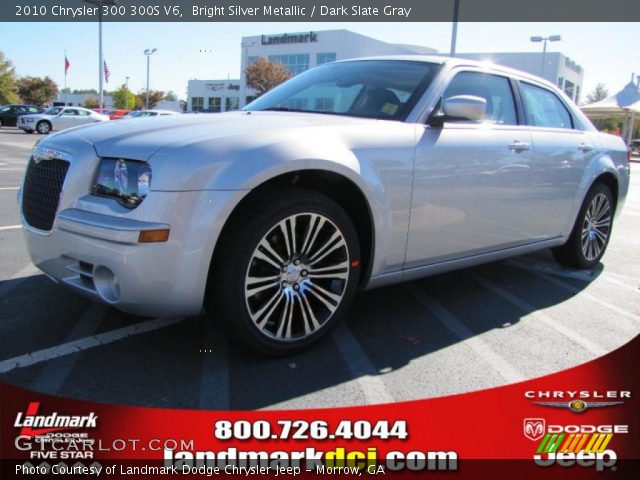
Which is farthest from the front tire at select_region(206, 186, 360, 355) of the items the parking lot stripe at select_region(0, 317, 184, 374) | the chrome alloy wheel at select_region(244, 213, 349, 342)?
the parking lot stripe at select_region(0, 317, 184, 374)

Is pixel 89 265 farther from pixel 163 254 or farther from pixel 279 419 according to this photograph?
pixel 279 419

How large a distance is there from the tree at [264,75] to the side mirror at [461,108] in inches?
1861

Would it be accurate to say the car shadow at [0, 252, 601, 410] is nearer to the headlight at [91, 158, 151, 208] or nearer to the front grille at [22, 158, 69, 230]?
the front grille at [22, 158, 69, 230]

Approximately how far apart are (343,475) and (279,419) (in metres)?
0.37

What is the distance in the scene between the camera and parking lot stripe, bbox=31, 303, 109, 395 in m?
2.43

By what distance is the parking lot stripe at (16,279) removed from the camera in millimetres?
3630

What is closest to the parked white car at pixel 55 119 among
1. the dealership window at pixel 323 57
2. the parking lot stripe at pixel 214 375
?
the parking lot stripe at pixel 214 375

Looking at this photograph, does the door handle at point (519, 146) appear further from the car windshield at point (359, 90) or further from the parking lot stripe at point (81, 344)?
the parking lot stripe at point (81, 344)

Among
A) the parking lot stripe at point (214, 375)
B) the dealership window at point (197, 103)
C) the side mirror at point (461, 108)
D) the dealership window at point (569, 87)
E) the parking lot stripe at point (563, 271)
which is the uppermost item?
the dealership window at point (569, 87)

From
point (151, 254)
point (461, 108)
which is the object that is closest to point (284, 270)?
point (151, 254)

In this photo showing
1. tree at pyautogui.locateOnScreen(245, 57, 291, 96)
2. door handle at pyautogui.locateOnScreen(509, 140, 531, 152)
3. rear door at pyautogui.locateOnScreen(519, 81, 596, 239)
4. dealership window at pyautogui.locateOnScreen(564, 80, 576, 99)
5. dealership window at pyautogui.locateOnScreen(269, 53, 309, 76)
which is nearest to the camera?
door handle at pyautogui.locateOnScreen(509, 140, 531, 152)

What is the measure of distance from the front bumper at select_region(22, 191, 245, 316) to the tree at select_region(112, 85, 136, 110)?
81.8 m

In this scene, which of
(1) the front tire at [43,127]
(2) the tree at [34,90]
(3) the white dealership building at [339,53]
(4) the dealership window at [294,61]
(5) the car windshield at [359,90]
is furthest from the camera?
(2) the tree at [34,90]

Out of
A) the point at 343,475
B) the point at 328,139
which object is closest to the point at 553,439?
the point at 343,475
